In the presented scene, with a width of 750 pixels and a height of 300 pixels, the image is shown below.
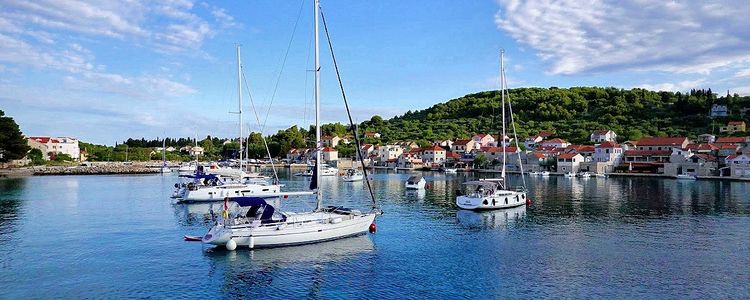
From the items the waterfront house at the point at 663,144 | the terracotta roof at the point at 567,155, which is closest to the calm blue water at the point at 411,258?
the terracotta roof at the point at 567,155

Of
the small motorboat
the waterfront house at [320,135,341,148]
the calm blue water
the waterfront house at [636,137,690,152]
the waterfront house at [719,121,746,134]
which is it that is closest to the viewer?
the calm blue water

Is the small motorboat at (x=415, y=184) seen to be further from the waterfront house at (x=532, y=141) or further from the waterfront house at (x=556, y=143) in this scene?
the waterfront house at (x=532, y=141)

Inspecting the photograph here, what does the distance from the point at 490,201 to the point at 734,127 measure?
5174 inches

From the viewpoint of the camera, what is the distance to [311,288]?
22.2 metres

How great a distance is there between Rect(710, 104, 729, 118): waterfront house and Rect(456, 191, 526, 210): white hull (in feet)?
482

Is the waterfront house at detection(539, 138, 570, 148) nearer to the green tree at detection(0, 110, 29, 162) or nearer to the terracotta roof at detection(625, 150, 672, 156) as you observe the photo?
the terracotta roof at detection(625, 150, 672, 156)

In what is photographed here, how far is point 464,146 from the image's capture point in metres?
154

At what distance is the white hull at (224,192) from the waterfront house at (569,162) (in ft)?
249

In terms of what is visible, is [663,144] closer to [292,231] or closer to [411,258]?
[411,258]

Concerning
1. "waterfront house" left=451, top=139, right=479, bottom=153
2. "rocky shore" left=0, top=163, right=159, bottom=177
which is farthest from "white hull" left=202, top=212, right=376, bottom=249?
"waterfront house" left=451, top=139, right=479, bottom=153

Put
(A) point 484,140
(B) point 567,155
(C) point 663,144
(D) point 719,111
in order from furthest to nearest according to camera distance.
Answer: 1. (D) point 719,111
2. (A) point 484,140
3. (C) point 663,144
4. (B) point 567,155

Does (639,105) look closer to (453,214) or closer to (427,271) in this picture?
(453,214)

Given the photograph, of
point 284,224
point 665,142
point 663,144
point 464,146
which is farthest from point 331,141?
point 284,224

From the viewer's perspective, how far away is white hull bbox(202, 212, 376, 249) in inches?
1130
